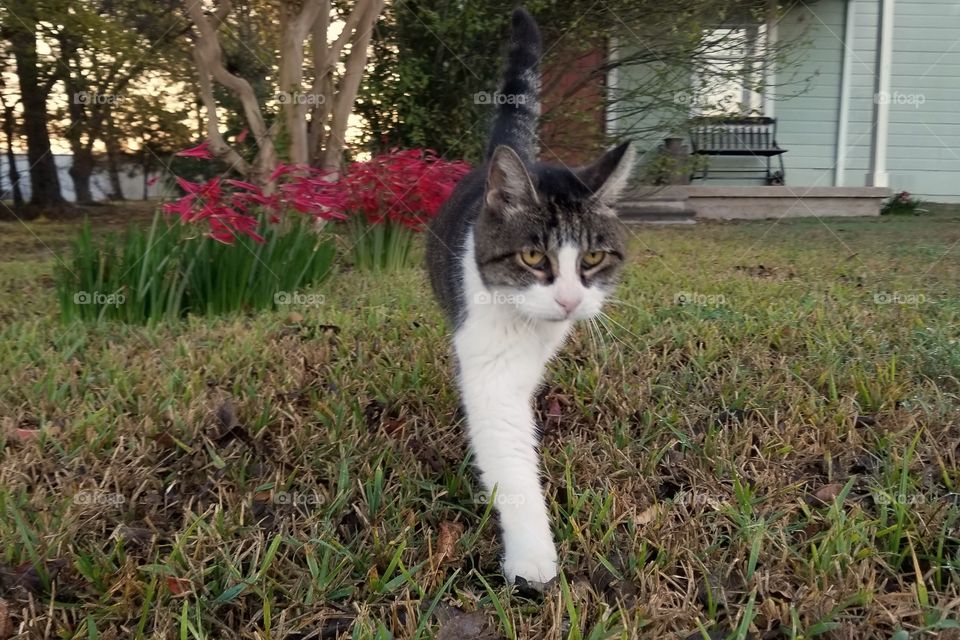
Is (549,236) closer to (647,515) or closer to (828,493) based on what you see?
(647,515)

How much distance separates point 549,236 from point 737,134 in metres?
7.37

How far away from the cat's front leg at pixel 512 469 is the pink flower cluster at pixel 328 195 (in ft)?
6.15

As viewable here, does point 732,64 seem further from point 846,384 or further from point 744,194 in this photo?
point 846,384

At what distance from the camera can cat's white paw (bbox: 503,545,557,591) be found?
1167 millimetres

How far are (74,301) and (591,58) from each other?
5525mm

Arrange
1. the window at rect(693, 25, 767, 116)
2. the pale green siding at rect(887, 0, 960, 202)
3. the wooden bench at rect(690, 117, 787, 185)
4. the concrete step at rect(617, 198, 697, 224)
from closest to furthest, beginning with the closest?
the window at rect(693, 25, 767, 116) → the concrete step at rect(617, 198, 697, 224) → the wooden bench at rect(690, 117, 787, 185) → the pale green siding at rect(887, 0, 960, 202)

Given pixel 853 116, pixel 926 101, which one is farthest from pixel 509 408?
pixel 926 101

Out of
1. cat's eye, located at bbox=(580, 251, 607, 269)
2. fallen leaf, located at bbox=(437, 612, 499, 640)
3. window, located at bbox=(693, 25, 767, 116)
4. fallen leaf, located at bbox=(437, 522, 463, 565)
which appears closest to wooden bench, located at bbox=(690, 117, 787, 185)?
window, located at bbox=(693, 25, 767, 116)

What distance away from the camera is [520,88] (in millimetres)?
2357

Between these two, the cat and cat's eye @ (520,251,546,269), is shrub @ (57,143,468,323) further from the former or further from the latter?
cat's eye @ (520,251,546,269)

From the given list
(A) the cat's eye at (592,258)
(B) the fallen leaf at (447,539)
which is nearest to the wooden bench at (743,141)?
(A) the cat's eye at (592,258)

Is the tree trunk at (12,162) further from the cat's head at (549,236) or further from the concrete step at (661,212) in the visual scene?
the concrete step at (661,212)

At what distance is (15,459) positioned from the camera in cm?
151

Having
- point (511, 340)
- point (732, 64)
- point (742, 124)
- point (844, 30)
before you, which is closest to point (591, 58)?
point (732, 64)
